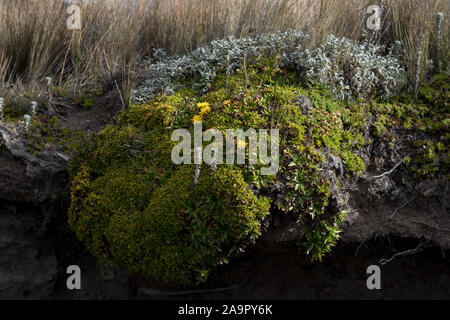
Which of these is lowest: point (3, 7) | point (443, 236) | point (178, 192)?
point (443, 236)

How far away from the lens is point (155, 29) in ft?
18.0

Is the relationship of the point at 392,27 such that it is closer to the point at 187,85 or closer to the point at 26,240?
the point at 187,85

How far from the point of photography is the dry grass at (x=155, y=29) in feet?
15.5

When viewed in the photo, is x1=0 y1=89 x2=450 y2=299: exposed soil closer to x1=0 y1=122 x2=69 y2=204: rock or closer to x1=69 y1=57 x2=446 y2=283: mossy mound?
x1=0 y1=122 x2=69 y2=204: rock

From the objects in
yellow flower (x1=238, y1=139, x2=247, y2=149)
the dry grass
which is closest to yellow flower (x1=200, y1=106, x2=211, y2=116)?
yellow flower (x1=238, y1=139, x2=247, y2=149)

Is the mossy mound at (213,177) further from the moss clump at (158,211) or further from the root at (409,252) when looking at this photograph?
the root at (409,252)

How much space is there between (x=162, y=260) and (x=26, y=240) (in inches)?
50.3

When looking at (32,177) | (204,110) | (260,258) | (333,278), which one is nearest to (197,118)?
(204,110)

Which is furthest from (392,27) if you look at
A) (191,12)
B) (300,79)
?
(191,12)

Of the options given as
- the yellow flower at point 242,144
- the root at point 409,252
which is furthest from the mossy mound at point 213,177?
the root at point 409,252

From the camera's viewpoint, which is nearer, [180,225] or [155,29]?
[180,225]

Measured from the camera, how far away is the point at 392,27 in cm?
493

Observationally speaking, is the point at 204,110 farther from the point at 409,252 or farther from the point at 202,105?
the point at 409,252

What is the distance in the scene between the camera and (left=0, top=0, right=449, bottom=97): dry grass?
473 cm
